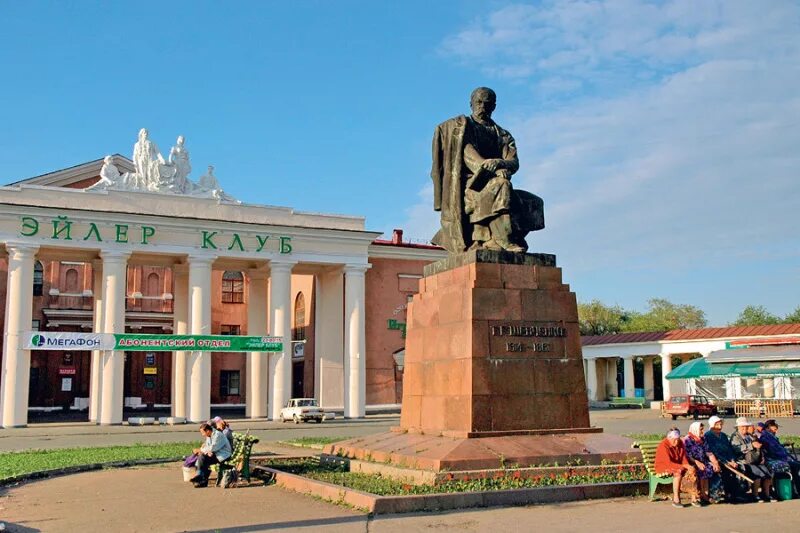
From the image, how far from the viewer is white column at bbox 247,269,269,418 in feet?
131

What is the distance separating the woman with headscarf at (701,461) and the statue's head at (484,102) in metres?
5.83

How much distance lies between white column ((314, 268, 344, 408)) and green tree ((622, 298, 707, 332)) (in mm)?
42355

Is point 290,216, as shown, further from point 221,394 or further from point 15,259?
point 221,394

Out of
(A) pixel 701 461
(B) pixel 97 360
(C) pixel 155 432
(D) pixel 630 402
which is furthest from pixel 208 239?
(A) pixel 701 461

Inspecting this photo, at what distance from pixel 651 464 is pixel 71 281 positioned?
4405cm

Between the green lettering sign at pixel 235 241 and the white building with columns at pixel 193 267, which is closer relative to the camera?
the white building with columns at pixel 193 267

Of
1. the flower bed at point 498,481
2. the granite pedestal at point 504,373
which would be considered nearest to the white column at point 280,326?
the granite pedestal at point 504,373

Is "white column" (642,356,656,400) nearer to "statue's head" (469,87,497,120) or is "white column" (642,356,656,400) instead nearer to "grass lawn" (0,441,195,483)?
"grass lawn" (0,441,195,483)

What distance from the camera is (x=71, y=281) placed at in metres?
47.6

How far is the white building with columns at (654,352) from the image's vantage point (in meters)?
45.4

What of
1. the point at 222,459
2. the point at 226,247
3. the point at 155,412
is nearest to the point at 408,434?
the point at 222,459

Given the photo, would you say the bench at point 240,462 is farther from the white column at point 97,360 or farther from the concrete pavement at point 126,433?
the white column at point 97,360

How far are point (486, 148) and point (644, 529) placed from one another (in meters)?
6.76

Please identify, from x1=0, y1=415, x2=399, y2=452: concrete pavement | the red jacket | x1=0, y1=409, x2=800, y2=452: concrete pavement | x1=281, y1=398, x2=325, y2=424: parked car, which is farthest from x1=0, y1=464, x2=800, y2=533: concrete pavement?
x1=281, y1=398, x2=325, y2=424: parked car
